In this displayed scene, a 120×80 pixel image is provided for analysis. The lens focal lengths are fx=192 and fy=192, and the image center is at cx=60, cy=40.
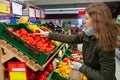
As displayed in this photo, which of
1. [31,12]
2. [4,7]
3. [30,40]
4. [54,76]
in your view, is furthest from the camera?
[31,12]

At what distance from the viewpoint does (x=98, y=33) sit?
69.9 inches

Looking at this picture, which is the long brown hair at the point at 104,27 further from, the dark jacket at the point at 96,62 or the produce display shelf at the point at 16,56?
the produce display shelf at the point at 16,56

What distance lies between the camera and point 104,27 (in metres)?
1.76

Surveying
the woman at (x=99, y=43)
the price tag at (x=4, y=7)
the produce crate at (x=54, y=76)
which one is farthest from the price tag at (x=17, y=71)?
the price tag at (x=4, y=7)

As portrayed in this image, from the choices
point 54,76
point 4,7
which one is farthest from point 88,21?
point 4,7

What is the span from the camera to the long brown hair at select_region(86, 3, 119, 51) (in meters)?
1.74

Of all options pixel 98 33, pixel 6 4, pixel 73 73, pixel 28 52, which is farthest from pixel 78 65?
pixel 6 4

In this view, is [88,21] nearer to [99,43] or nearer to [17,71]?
[99,43]

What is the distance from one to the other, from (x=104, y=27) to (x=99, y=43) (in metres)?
0.15

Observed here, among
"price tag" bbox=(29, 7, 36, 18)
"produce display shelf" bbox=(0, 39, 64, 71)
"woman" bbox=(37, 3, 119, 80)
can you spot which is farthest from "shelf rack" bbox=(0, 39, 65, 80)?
"price tag" bbox=(29, 7, 36, 18)

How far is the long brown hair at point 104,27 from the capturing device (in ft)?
A: 5.70

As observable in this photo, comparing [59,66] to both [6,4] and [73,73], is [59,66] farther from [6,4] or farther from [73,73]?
[6,4]

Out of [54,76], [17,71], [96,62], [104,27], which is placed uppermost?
[104,27]

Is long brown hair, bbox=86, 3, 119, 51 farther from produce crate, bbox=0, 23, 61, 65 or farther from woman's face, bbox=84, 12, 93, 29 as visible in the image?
produce crate, bbox=0, 23, 61, 65
